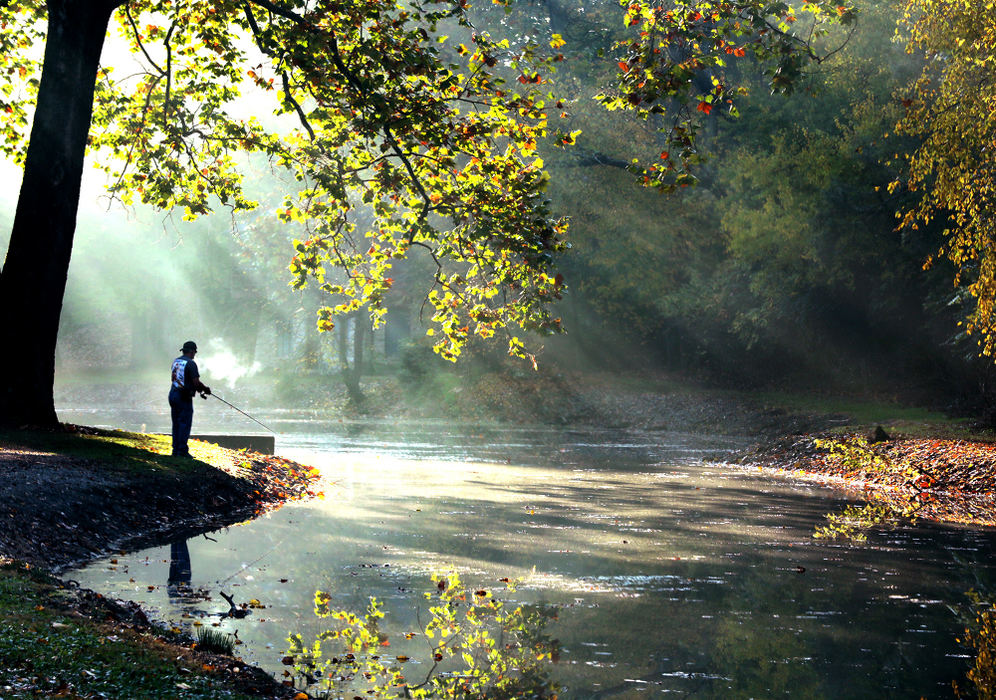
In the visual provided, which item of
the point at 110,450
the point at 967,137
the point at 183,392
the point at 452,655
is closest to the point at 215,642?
the point at 452,655

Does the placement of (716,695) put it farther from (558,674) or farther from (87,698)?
(87,698)

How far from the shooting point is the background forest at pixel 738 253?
112ft

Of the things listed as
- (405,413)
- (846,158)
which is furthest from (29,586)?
(405,413)

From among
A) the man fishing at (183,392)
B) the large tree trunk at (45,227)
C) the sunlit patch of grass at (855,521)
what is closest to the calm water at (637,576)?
the sunlit patch of grass at (855,521)

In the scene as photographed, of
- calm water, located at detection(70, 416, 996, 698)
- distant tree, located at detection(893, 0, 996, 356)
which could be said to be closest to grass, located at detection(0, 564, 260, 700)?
calm water, located at detection(70, 416, 996, 698)

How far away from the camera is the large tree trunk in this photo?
1619 cm

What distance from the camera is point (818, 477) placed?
21688 mm

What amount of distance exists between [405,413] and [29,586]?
116 ft

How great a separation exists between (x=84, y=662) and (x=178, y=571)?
3.94 m

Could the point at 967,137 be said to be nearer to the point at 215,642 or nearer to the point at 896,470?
the point at 896,470

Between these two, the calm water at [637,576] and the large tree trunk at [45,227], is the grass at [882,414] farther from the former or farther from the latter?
the large tree trunk at [45,227]

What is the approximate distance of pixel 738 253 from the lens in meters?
38.3

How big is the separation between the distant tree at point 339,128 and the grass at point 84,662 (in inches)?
285

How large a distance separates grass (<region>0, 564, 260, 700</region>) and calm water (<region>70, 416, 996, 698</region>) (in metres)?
0.75
